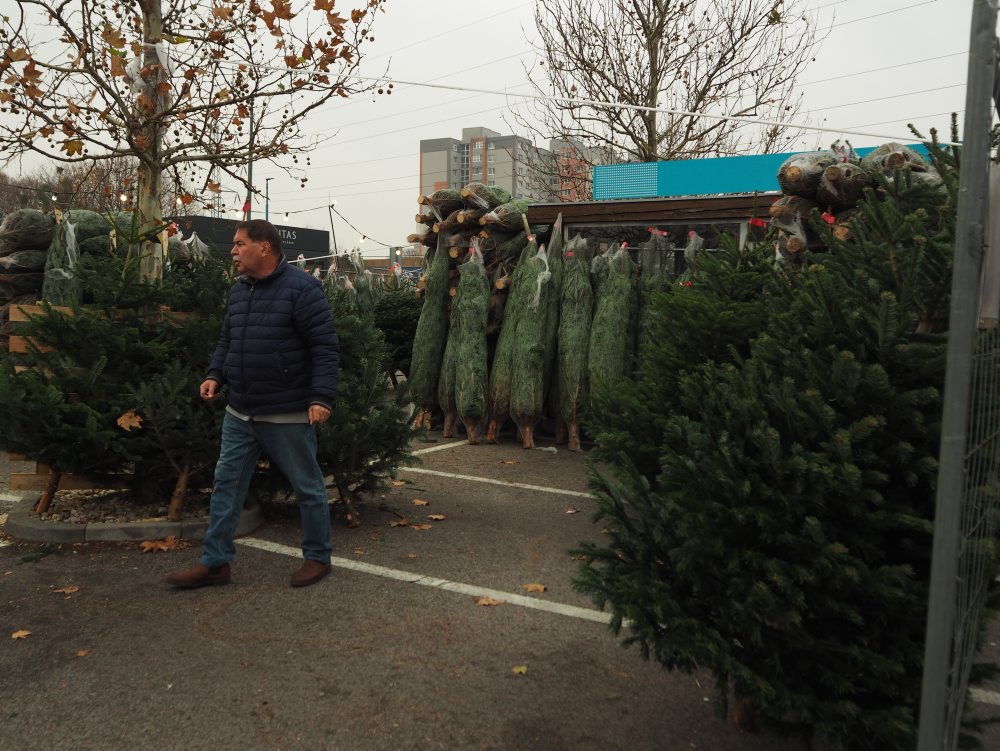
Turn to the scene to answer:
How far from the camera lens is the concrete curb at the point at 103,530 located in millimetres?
5289

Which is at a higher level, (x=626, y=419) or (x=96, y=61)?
(x=96, y=61)

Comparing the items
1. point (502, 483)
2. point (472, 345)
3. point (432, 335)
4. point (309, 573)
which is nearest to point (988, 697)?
point (309, 573)

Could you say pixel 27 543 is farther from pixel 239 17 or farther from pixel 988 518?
pixel 988 518

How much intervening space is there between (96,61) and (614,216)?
5802mm

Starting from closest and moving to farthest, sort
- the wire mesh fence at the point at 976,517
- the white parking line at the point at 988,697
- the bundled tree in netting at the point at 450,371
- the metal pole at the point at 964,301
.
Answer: the metal pole at the point at 964,301, the wire mesh fence at the point at 976,517, the white parking line at the point at 988,697, the bundled tree in netting at the point at 450,371

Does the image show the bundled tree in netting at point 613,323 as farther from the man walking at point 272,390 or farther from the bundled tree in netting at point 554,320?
the man walking at point 272,390

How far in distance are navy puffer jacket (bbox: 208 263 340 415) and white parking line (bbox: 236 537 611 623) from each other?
111 centimetres

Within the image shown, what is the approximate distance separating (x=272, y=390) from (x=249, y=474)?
568mm

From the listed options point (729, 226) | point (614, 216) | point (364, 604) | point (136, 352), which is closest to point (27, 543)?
point (136, 352)

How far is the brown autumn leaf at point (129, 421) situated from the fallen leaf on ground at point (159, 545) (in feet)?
2.52

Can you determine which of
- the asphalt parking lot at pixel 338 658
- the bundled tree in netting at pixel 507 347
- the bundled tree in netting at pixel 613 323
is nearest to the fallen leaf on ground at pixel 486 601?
the asphalt parking lot at pixel 338 658

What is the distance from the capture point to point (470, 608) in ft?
14.1

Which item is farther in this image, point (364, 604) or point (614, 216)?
point (614, 216)

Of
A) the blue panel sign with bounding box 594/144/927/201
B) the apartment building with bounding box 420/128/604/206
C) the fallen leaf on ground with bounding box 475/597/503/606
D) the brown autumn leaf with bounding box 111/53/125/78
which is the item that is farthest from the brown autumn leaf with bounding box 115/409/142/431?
the apartment building with bounding box 420/128/604/206
